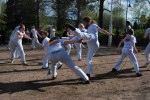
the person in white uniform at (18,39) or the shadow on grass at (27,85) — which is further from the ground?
the person in white uniform at (18,39)

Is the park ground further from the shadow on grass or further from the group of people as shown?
the group of people

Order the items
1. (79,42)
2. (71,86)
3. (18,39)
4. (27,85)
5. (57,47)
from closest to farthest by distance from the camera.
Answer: (79,42) → (57,47) → (71,86) → (27,85) → (18,39)

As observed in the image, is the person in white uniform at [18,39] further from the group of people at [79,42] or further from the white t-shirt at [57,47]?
the white t-shirt at [57,47]

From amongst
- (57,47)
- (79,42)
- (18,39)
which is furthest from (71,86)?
(18,39)

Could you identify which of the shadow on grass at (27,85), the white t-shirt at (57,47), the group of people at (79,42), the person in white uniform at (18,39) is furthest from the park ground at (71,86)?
the person in white uniform at (18,39)

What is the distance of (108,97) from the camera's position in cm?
923

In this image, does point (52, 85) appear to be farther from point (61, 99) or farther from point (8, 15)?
point (8, 15)

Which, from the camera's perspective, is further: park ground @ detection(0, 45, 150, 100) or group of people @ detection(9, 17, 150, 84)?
group of people @ detection(9, 17, 150, 84)

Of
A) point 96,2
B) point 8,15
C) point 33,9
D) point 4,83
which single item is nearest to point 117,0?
point 96,2

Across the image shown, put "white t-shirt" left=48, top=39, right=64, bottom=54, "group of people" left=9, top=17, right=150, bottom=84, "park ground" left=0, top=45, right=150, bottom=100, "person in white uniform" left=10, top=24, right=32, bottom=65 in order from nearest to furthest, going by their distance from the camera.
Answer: "park ground" left=0, top=45, right=150, bottom=100
"group of people" left=9, top=17, right=150, bottom=84
"white t-shirt" left=48, top=39, right=64, bottom=54
"person in white uniform" left=10, top=24, right=32, bottom=65

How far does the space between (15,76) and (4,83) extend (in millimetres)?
1353

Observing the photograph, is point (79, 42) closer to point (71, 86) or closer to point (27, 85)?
point (71, 86)

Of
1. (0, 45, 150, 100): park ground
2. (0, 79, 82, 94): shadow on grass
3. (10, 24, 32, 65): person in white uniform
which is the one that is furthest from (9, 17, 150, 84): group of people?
(10, 24, 32, 65): person in white uniform

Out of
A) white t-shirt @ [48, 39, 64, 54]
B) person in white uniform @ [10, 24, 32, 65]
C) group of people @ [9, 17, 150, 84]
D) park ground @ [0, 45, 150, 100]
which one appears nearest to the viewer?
park ground @ [0, 45, 150, 100]
